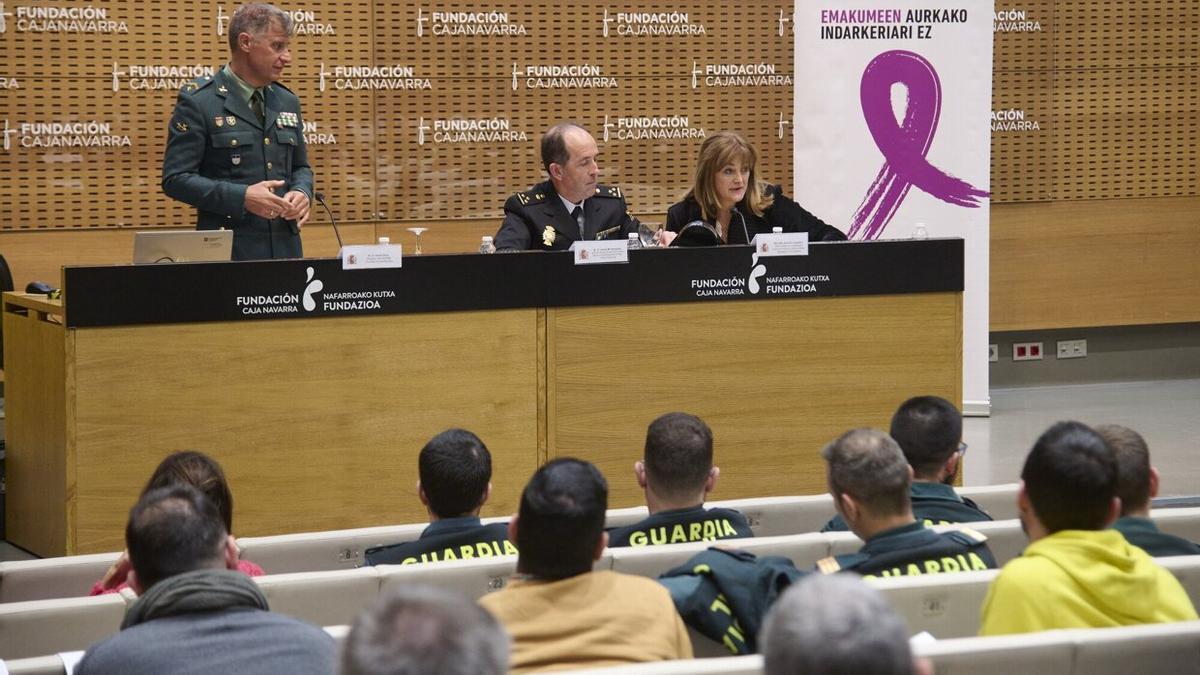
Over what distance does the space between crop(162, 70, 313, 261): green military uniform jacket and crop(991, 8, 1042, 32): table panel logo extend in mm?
4506

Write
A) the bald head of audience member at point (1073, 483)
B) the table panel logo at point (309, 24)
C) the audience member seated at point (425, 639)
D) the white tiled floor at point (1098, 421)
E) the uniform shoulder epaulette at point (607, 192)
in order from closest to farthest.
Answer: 1. the audience member seated at point (425, 639)
2. the bald head of audience member at point (1073, 483)
3. the uniform shoulder epaulette at point (607, 192)
4. the white tiled floor at point (1098, 421)
5. the table panel logo at point (309, 24)

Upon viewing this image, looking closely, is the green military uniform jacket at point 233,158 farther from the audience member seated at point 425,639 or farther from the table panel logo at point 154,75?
the audience member seated at point 425,639

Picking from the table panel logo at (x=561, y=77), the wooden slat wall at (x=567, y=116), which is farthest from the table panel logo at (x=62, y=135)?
the table panel logo at (x=561, y=77)

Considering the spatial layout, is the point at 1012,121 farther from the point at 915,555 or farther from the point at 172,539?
the point at 172,539

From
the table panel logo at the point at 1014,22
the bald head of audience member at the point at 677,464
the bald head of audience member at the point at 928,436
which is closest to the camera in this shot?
the bald head of audience member at the point at 677,464

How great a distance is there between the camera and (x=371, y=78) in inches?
316

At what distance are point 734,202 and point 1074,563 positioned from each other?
365 centimetres

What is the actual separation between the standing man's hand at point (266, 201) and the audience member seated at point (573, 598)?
3.24 m

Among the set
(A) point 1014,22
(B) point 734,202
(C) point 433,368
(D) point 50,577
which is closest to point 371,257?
(C) point 433,368

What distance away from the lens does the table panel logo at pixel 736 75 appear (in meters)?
8.59

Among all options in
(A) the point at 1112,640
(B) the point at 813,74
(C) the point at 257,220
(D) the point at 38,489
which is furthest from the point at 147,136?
(A) the point at 1112,640

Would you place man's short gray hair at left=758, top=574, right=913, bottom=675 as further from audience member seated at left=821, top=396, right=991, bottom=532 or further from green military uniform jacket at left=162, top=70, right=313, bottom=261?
green military uniform jacket at left=162, top=70, right=313, bottom=261

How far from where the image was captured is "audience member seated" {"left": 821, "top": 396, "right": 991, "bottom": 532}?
144 inches

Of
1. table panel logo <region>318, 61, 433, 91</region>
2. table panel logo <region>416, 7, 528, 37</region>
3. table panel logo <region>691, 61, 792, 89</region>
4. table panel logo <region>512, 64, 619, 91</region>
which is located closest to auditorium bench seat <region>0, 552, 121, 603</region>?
table panel logo <region>318, 61, 433, 91</region>
